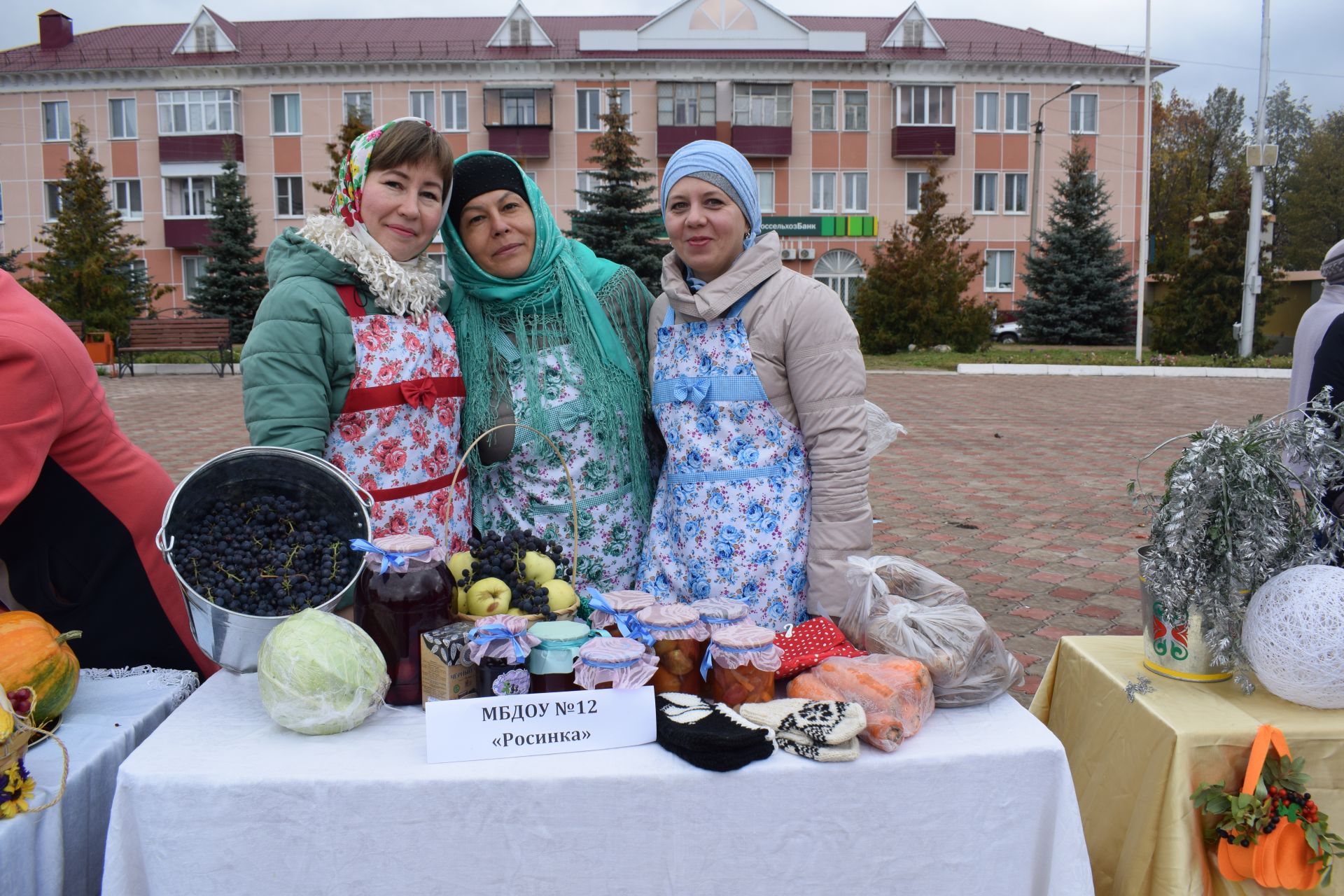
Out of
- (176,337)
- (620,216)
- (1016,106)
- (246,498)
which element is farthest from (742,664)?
(1016,106)

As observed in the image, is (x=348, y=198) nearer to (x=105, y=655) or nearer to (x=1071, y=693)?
(x=105, y=655)

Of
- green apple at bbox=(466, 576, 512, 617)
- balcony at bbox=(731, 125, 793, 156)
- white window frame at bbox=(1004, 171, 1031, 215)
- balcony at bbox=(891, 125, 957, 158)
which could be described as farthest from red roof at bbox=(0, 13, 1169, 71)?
green apple at bbox=(466, 576, 512, 617)

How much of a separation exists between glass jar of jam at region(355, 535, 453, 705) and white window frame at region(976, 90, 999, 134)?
35.9 metres

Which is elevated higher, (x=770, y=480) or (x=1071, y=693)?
(x=770, y=480)

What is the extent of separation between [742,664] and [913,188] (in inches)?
1365

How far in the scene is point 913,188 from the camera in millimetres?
33906

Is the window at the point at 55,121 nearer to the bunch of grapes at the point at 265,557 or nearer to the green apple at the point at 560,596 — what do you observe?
the bunch of grapes at the point at 265,557

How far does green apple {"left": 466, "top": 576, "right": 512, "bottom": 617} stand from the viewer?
193 centimetres

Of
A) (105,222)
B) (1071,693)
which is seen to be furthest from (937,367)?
(105,222)

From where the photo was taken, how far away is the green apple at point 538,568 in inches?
80.0

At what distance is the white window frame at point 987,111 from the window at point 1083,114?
8.70 feet

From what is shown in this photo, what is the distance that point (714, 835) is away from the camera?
166cm

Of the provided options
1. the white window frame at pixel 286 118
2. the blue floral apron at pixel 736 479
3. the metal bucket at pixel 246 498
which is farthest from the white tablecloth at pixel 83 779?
the white window frame at pixel 286 118

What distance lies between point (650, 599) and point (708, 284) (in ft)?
3.06
